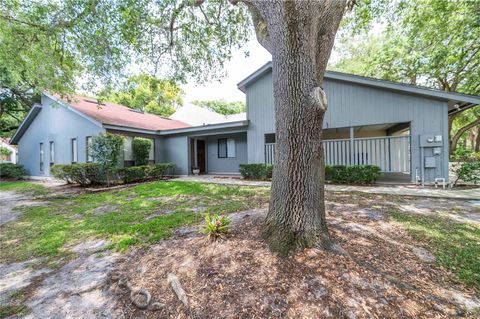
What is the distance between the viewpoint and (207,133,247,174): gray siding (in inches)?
517

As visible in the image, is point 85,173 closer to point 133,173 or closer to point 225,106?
point 133,173

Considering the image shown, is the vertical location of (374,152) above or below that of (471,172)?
above

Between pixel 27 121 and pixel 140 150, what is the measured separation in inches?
380

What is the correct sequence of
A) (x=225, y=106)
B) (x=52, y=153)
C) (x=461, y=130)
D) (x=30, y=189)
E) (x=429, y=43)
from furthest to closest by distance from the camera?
1. (x=225, y=106)
2. (x=461, y=130)
3. (x=52, y=153)
4. (x=429, y=43)
5. (x=30, y=189)

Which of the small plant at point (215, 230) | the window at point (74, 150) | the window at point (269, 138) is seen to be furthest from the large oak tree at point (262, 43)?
the window at point (269, 138)

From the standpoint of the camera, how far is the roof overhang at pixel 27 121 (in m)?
13.8

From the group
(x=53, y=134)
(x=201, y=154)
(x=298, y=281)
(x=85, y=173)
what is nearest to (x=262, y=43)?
(x=298, y=281)

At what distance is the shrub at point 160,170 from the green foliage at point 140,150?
0.75 meters

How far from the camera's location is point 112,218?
16.4ft

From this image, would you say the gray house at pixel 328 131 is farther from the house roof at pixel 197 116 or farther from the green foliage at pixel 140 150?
the house roof at pixel 197 116

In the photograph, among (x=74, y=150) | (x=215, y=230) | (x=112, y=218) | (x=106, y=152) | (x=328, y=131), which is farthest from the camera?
(x=74, y=150)

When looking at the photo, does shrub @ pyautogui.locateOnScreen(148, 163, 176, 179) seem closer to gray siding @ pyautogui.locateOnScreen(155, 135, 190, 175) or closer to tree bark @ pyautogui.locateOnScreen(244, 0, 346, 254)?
gray siding @ pyautogui.locateOnScreen(155, 135, 190, 175)

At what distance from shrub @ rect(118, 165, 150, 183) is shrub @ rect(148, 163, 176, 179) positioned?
295 mm

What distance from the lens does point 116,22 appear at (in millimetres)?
7008
